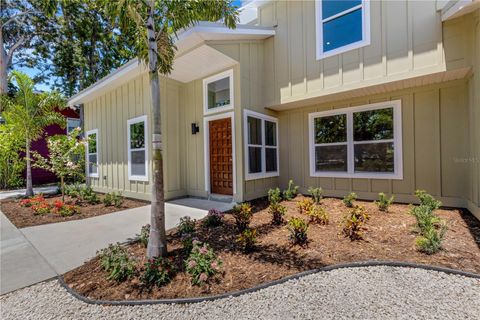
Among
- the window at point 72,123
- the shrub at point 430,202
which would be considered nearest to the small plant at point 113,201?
the shrub at point 430,202

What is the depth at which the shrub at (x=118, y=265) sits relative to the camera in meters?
2.66

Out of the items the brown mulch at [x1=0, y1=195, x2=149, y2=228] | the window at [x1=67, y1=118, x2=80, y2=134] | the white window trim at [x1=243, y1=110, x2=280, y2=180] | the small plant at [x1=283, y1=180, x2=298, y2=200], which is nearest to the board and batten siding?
the brown mulch at [x1=0, y1=195, x2=149, y2=228]

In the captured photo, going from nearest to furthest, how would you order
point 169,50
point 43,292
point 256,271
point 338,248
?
1. point 43,292
2. point 256,271
3. point 338,248
4. point 169,50

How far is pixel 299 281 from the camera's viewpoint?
2568 mm

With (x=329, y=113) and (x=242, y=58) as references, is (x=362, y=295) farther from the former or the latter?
(x=242, y=58)

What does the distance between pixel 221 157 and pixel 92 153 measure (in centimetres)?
698

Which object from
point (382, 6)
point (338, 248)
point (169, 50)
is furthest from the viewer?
point (382, 6)

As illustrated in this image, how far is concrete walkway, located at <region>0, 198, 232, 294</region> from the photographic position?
2990 millimetres

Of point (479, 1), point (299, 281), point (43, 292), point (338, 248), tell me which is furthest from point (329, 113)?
point (43, 292)

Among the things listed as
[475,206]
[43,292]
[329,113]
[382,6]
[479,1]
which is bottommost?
[43,292]

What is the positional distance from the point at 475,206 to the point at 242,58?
6.12 metres

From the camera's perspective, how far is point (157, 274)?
257 cm

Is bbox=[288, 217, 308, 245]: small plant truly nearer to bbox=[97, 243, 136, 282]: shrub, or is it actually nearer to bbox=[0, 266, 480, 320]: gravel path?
bbox=[0, 266, 480, 320]: gravel path

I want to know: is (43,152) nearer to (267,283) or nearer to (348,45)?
(267,283)
